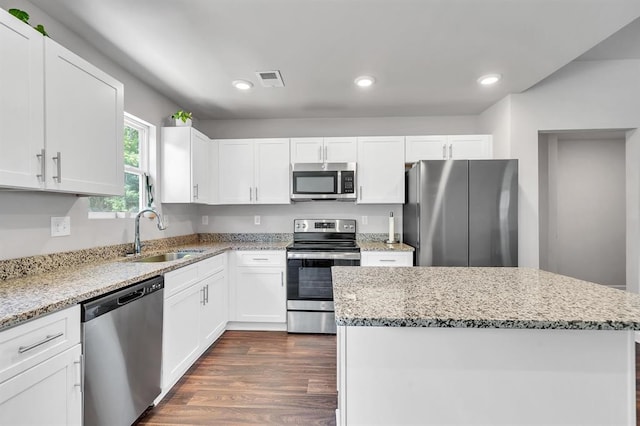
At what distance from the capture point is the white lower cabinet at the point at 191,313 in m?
2.04

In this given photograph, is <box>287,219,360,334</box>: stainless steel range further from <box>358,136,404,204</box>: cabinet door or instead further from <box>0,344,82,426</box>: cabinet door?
<box>0,344,82,426</box>: cabinet door

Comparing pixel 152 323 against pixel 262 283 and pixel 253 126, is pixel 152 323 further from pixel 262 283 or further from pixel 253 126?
pixel 253 126

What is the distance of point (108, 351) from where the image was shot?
1.48 m

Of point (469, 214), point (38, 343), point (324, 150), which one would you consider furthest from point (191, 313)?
point (469, 214)

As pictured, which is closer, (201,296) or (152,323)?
(152,323)

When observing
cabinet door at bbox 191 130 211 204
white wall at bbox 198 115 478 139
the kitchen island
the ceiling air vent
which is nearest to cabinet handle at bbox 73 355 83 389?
the kitchen island

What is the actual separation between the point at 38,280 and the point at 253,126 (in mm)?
2781

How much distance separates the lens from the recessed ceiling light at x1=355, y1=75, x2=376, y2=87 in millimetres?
2650

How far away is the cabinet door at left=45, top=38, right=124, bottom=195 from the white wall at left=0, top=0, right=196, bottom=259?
335mm

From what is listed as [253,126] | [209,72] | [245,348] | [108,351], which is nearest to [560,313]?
[108,351]

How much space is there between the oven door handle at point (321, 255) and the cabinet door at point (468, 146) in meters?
1.56

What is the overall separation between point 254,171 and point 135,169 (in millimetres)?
1191

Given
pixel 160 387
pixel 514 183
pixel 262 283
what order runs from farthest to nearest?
pixel 262 283 < pixel 514 183 < pixel 160 387

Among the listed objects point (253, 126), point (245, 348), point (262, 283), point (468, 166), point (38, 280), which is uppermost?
point (253, 126)
